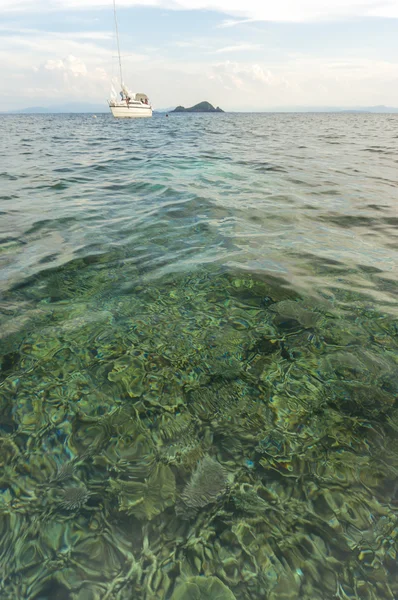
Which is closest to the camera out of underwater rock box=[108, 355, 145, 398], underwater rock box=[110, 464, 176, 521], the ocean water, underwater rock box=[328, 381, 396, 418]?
the ocean water

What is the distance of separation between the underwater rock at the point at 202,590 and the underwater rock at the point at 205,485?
32cm

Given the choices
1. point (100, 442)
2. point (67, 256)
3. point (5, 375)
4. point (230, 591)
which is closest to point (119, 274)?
point (67, 256)

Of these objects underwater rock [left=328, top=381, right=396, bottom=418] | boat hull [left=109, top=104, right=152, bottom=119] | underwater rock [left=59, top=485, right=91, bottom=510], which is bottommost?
underwater rock [left=59, top=485, right=91, bottom=510]

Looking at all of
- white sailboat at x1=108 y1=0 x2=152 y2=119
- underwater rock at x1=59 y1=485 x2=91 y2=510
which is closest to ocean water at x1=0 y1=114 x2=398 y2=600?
underwater rock at x1=59 y1=485 x2=91 y2=510

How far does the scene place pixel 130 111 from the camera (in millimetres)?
71125

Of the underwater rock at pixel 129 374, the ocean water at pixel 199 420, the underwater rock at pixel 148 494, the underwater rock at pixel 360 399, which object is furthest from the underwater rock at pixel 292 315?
the underwater rock at pixel 148 494

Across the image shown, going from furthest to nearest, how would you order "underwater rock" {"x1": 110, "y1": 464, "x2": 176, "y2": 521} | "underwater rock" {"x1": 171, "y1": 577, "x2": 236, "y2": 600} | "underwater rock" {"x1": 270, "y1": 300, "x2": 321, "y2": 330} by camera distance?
"underwater rock" {"x1": 270, "y1": 300, "x2": 321, "y2": 330}
"underwater rock" {"x1": 110, "y1": 464, "x2": 176, "y2": 521}
"underwater rock" {"x1": 171, "y1": 577, "x2": 236, "y2": 600}

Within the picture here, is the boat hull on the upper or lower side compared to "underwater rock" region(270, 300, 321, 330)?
upper

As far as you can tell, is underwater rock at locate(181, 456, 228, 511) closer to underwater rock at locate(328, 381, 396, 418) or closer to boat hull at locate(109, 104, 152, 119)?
underwater rock at locate(328, 381, 396, 418)

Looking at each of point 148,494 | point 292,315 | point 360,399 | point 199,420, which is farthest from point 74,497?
point 292,315

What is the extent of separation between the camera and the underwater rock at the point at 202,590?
58.1 inches

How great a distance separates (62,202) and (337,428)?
847 cm

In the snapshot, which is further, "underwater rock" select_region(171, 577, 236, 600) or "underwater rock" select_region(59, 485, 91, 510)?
"underwater rock" select_region(59, 485, 91, 510)

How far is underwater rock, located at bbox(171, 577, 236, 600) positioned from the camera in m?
1.48
